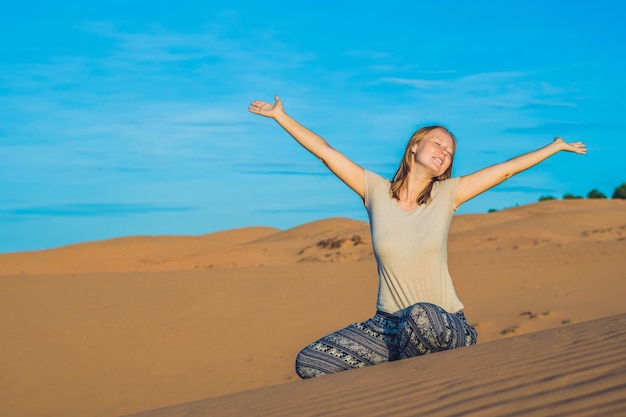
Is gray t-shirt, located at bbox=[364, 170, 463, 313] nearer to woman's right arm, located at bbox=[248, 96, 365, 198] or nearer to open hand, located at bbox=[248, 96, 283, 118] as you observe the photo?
woman's right arm, located at bbox=[248, 96, 365, 198]

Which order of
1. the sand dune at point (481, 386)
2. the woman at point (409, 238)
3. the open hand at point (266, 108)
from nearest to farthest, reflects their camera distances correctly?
the sand dune at point (481, 386) < the woman at point (409, 238) < the open hand at point (266, 108)

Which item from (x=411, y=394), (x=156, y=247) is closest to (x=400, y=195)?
(x=411, y=394)

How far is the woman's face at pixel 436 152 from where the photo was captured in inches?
191

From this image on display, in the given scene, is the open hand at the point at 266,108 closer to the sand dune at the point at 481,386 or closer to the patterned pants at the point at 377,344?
the patterned pants at the point at 377,344

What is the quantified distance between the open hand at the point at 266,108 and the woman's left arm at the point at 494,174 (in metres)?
1.29

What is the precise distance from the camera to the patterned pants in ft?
14.9

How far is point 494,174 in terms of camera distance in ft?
16.1

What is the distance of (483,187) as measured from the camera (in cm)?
491

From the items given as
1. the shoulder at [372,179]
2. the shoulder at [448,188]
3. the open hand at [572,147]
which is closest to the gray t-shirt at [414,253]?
the shoulder at [448,188]

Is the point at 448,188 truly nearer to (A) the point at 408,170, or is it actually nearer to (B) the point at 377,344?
(A) the point at 408,170

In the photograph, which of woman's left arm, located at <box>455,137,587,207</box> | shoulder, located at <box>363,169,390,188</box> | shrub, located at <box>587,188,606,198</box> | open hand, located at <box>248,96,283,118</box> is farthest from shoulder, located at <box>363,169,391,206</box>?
shrub, located at <box>587,188,606,198</box>

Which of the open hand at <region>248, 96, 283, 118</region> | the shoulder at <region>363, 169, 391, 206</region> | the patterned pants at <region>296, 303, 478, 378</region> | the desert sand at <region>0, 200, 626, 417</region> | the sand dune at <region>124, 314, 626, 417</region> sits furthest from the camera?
the open hand at <region>248, 96, 283, 118</region>

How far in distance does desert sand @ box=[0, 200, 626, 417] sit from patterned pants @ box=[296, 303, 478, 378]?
0.37 feet

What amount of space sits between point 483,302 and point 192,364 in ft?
17.0
